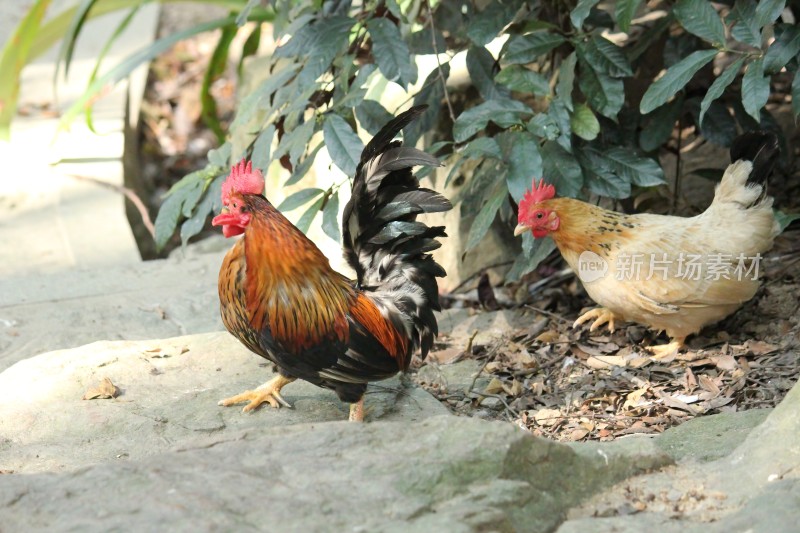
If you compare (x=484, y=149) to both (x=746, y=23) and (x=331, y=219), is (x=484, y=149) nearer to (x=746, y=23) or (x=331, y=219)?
(x=331, y=219)

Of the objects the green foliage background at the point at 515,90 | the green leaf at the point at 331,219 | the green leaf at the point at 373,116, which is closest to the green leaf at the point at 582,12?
the green foliage background at the point at 515,90

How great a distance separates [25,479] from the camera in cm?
277

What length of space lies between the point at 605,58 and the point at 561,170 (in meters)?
0.59

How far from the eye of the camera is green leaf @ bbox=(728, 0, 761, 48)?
13.4 ft

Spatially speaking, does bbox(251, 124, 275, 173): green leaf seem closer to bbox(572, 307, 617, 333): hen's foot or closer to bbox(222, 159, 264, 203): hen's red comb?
bbox(222, 159, 264, 203): hen's red comb

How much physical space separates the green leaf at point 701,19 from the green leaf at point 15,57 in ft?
16.6

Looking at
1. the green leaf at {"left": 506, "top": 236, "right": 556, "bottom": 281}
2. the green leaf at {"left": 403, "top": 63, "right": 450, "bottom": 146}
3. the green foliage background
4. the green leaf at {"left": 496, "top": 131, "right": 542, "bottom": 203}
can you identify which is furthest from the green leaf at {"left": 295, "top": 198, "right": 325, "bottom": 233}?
the green leaf at {"left": 506, "top": 236, "right": 556, "bottom": 281}

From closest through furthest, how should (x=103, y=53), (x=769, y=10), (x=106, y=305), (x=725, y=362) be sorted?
(x=769, y=10) < (x=725, y=362) < (x=106, y=305) < (x=103, y=53)

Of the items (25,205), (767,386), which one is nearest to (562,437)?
(767,386)

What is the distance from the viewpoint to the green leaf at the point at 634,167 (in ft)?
15.4

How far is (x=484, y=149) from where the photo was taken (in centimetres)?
441

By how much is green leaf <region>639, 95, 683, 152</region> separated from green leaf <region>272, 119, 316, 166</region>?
5.93ft

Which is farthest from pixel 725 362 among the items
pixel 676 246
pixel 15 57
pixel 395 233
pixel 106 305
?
pixel 15 57

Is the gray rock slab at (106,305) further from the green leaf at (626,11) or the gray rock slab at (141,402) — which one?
the green leaf at (626,11)
